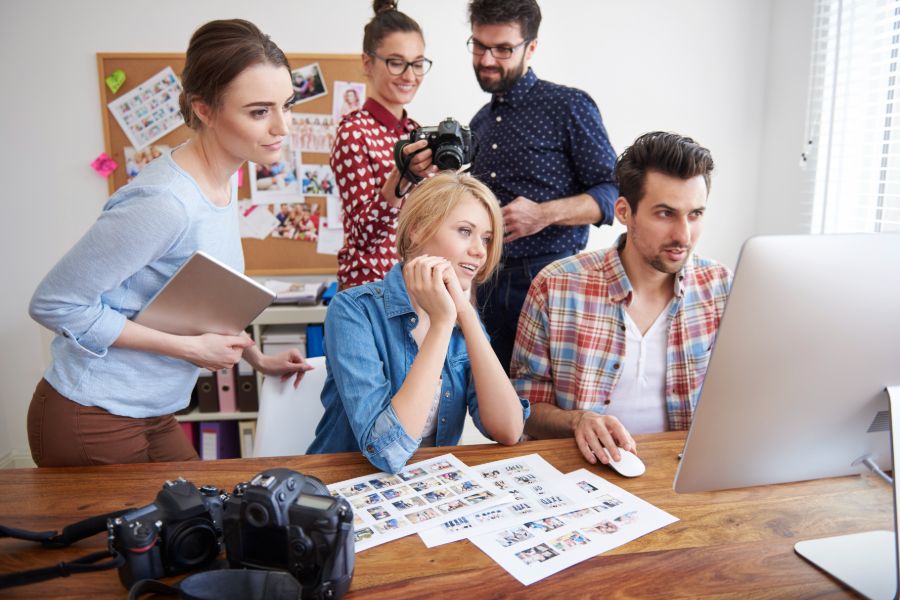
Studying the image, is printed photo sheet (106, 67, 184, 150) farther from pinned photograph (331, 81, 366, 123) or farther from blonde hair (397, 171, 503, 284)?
blonde hair (397, 171, 503, 284)

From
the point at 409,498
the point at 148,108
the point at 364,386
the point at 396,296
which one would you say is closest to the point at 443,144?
the point at 396,296

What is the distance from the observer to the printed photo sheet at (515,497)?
0.98m

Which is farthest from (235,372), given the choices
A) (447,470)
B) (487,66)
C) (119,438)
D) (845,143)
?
(845,143)

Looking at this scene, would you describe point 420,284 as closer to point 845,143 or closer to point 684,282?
point 684,282

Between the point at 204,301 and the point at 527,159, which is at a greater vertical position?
the point at 527,159

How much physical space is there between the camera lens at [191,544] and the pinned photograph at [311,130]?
233 cm

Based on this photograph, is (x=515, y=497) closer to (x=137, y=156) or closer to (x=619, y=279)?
(x=619, y=279)

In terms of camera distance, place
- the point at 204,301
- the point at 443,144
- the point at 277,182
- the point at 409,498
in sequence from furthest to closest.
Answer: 1. the point at 277,182
2. the point at 443,144
3. the point at 204,301
4. the point at 409,498

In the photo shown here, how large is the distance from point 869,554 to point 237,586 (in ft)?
2.83

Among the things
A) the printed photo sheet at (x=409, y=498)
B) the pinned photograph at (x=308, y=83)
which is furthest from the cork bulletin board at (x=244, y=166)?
the printed photo sheet at (x=409, y=498)

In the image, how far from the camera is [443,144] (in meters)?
1.79

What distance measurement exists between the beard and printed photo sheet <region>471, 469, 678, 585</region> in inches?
53.2

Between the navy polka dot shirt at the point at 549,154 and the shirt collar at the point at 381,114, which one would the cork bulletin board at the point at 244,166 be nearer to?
the shirt collar at the point at 381,114

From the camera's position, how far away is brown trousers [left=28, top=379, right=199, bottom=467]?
1329 mm
